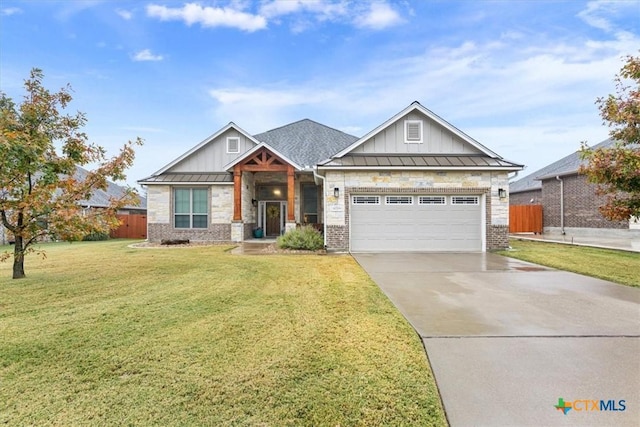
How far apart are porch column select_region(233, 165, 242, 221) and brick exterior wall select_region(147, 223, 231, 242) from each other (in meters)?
1.22

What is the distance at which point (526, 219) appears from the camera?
22.0 metres

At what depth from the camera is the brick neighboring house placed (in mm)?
17513

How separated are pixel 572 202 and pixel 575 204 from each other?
254 mm

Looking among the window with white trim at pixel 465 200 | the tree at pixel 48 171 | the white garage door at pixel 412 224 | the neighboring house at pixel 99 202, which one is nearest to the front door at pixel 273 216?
the neighboring house at pixel 99 202

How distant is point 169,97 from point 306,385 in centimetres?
2133

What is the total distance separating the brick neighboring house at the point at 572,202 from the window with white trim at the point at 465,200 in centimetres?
930

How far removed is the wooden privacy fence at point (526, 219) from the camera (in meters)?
21.8

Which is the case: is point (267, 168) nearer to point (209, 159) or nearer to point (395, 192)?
point (209, 159)

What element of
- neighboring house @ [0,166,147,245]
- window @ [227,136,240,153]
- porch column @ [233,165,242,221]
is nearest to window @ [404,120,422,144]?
porch column @ [233,165,242,221]

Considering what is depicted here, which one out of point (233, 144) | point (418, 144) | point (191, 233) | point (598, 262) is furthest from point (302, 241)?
point (598, 262)

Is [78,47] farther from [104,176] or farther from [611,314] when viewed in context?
[611,314]

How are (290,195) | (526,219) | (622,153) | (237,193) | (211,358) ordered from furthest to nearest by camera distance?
1. (526,219)
2. (237,193)
3. (290,195)
4. (622,153)
5. (211,358)

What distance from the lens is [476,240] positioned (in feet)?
41.4

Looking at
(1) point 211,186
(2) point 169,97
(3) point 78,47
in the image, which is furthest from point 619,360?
(2) point 169,97
